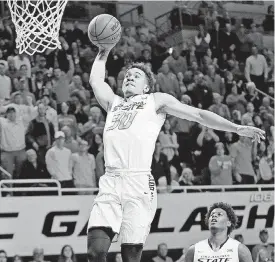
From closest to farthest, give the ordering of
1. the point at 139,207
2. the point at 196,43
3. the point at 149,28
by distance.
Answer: the point at 139,207, the point at 196,43, the point at 149,28

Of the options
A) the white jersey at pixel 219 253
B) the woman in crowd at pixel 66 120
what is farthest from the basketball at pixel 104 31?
the woman in crowd at pixel 66 120

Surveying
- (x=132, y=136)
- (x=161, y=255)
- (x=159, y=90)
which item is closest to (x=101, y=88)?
(x=132, y=136)

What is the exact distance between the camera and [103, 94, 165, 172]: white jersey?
20.3ft

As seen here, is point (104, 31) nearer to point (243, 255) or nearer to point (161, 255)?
point (243, 255)

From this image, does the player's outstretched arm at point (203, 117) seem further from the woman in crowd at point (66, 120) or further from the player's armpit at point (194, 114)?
the woman in crowd at point (66, 120)

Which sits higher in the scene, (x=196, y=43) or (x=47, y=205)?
(x=196, y=43)

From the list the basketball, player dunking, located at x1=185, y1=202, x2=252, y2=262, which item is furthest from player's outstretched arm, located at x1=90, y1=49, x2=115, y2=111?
player dunking, located at x1=185, y1=202, x2=252, y2=262

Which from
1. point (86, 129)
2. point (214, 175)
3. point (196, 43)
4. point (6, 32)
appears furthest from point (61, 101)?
point (196, 43)

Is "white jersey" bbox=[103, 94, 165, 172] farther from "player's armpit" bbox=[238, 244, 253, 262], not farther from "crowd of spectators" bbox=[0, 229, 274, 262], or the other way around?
"crowd of spectators" bbox=[0, 229, 274, 262]

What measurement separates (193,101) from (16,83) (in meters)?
3.41

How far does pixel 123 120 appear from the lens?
629 cm

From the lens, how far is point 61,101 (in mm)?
12672

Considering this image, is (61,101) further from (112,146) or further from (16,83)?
(112,146)

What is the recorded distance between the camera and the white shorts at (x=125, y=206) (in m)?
6.07
